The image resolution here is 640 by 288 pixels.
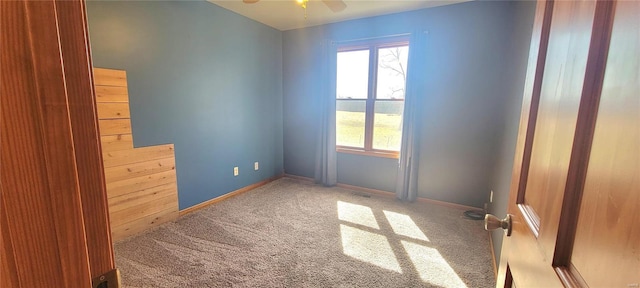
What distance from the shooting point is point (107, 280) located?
0.44 metres

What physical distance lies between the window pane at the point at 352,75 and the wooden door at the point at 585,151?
290 centimetres

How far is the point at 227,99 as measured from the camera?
3244mm

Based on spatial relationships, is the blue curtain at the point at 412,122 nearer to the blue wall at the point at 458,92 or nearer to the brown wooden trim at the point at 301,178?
the blue wall at the point at 458,92

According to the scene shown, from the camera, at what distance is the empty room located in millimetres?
346

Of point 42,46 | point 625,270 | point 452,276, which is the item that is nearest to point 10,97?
point 42,46

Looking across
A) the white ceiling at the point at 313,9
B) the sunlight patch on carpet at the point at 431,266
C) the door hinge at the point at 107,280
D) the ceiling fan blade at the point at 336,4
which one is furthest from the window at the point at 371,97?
the door hinge at the point at 107,280

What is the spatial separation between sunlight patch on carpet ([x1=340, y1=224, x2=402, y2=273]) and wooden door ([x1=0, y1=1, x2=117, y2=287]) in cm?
195

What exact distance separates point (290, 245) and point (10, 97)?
7.14 feet

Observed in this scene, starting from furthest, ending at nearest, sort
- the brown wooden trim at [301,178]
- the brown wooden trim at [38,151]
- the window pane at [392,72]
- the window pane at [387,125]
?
the brown wooden trim at [301,178]
the window pane at [387,125]
the window pane at [392,72]
the brown wooden trim at [38,151]

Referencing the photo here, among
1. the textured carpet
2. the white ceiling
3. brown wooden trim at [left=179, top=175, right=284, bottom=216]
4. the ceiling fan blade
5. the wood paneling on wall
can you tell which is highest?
the white ceiling

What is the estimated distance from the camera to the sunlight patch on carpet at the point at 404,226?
2.44 m

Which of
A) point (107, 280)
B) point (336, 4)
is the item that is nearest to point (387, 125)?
point (336, 4)

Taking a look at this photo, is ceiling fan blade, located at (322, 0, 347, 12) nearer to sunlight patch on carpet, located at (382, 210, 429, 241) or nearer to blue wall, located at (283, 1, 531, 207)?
blue wall, located at (283, 1, 531, 207)

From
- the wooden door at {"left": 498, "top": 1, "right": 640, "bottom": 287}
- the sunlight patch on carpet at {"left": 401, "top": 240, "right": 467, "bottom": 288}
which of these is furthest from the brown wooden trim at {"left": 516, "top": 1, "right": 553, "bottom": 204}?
the sunlight patch on carpet at {"left": 401, "top": 240, "right": 467, "bottom": 288}
